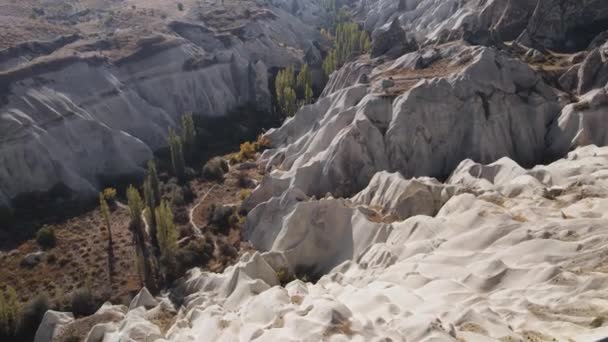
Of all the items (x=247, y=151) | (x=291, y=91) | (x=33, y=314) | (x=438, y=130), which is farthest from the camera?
(x=291, y=91)

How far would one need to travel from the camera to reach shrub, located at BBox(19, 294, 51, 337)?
1499 inches

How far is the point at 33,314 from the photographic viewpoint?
126ft

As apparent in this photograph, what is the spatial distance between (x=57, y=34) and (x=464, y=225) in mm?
91051

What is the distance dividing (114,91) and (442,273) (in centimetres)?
6771

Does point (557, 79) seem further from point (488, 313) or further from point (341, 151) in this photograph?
point (488, 313)

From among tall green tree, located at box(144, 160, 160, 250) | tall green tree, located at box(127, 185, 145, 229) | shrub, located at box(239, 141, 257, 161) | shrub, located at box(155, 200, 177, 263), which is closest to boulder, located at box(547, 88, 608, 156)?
shrub, located at box(239, 141, 257, 161)

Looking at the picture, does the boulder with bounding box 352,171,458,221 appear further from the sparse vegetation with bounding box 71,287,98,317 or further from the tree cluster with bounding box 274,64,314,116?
the tree cluster with bounding box 274,64,314,116

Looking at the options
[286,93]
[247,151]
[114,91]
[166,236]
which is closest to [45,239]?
[166,236]

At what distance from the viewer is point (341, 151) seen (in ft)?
176

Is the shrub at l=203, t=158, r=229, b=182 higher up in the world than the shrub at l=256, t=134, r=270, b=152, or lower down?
lower down

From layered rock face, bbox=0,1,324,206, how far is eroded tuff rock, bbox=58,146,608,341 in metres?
34.5

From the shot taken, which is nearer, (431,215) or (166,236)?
(431,215)

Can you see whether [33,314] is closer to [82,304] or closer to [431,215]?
[82,304]

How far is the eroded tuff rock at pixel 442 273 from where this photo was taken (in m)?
21.4
